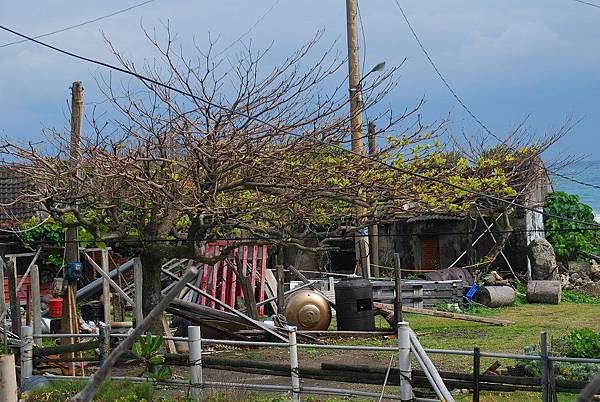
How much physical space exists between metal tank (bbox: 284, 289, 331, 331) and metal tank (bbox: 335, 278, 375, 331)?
357 millimetres

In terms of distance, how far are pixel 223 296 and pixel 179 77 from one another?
26.4ft

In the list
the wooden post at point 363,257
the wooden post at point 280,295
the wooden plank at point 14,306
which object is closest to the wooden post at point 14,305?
the wooden plank at point 14,306

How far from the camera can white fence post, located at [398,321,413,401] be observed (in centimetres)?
1026

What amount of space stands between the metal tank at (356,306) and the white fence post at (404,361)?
8061mm

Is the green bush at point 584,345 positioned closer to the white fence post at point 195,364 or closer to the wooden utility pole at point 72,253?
the white fence post at point 195,364

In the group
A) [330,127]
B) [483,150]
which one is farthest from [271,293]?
[483,150]

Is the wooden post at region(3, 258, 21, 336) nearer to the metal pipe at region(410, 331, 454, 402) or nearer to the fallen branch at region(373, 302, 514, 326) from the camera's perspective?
the metal pipe at region(410, 331, 454, 402)

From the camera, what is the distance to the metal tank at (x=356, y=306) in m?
18.6

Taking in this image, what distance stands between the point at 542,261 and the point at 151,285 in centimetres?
1530

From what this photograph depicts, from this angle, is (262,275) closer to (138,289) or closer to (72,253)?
(72,253)

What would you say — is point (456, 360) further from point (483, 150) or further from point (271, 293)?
point (483, 150)

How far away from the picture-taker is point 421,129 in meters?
14.9

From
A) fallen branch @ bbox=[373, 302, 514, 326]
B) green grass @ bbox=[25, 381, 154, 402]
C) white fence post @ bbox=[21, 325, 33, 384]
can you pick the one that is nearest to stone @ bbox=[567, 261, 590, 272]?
fallen branch @ bbox=[373, 302, 514, 326]

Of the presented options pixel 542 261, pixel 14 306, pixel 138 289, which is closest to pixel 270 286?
pixel 138 289
